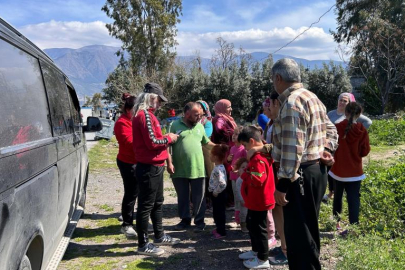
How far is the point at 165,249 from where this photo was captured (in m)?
4.74

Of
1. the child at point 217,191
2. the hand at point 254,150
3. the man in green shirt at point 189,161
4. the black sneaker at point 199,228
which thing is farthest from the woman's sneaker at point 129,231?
the hand at point 254,150

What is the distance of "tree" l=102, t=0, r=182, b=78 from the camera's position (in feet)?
114

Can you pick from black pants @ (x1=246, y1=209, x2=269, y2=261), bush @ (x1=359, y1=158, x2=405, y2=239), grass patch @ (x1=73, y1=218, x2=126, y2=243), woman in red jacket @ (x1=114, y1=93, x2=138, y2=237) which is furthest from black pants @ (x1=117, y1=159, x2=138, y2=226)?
bush @ (x1=359, y1=158, x2=405, y2=239)

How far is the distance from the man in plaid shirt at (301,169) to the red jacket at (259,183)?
0.67 m

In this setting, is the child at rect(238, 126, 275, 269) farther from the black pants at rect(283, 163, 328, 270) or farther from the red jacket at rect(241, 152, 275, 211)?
the black pants at rect(283, 163, 328, 270)

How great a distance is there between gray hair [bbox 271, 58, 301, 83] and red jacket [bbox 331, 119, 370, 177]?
2112 millimetres

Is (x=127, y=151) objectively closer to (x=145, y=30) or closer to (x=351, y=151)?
(x=351, y=151)

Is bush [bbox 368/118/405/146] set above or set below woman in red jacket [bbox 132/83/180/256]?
below

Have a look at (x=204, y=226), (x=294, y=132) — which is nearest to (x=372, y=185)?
(x=204, y=226)

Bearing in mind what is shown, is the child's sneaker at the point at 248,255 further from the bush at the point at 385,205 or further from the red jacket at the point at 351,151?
the red jacket at the point at 351,151

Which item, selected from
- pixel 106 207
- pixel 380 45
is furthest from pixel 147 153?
pixel 380 45

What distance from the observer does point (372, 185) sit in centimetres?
598

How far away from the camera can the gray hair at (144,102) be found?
4.32m

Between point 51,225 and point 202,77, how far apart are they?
69.5 ft
